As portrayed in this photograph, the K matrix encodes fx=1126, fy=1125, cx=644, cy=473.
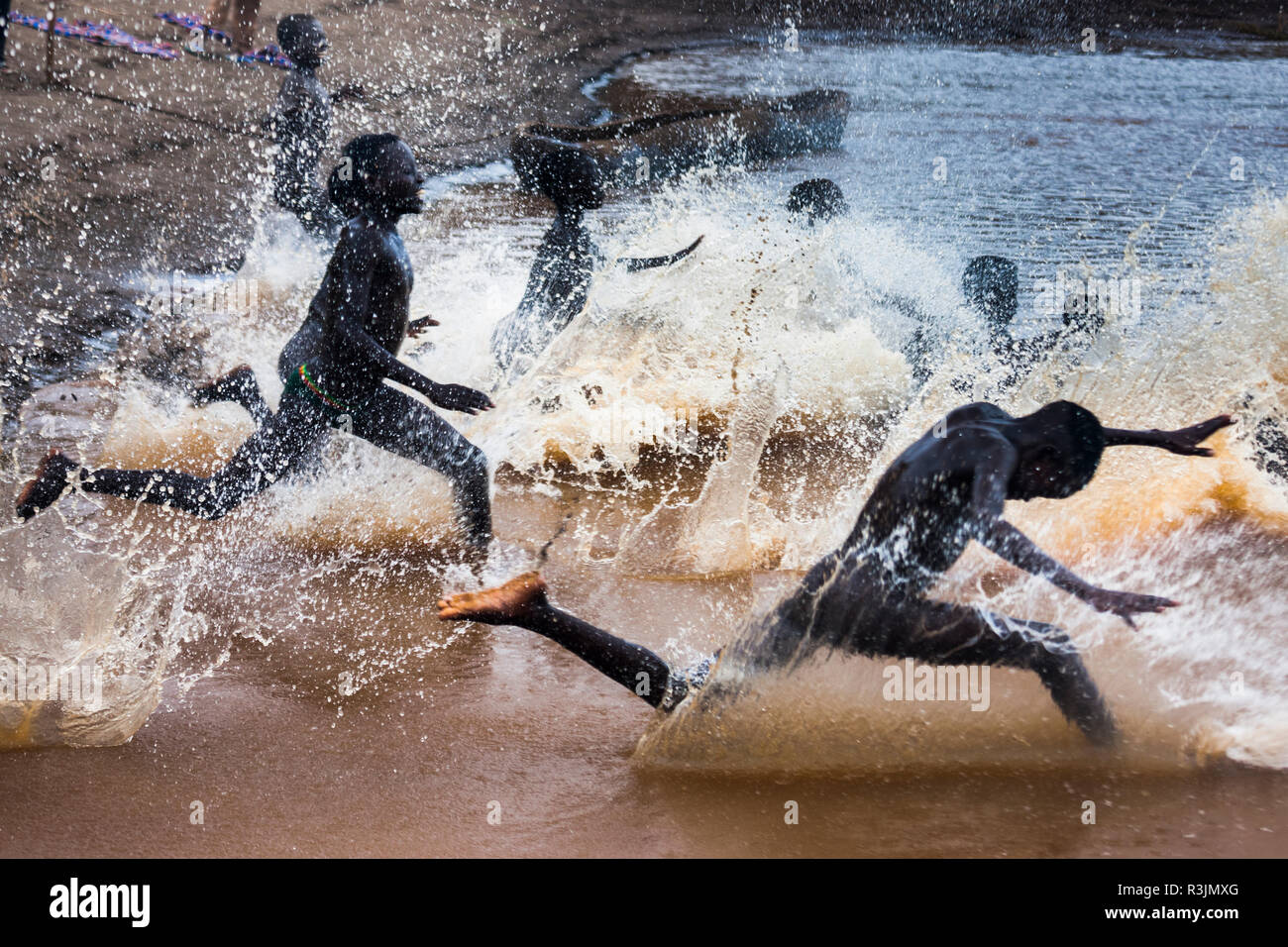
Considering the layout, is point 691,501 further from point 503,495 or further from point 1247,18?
point 1247,18

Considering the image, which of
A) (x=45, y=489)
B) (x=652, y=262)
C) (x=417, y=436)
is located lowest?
(x=45, y=489)

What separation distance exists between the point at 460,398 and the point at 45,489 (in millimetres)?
1572

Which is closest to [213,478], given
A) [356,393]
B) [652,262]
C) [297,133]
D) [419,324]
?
[356,393]

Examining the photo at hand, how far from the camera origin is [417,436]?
403 cm

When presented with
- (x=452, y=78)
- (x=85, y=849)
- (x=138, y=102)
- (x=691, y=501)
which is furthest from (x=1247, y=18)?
(x=85, y=849)

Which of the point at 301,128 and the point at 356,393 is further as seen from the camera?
the point at 301,128

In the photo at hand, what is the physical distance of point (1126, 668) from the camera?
332 cm

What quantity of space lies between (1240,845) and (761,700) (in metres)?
1.22

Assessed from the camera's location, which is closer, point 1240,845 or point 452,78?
point 1240,845

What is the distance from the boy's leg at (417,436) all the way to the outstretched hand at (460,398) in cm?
23

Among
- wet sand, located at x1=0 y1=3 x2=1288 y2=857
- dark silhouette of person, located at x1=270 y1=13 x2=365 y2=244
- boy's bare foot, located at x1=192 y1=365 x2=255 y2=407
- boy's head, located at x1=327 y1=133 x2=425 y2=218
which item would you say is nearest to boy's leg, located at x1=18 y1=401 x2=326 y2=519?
wet sand, located at x1=0 y1=3 x2=1288 y2=857

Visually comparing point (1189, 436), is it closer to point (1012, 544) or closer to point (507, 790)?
point (1012, 544)

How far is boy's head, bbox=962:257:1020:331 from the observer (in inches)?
222

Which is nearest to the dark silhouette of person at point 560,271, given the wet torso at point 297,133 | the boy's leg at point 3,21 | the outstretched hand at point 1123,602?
the wet torso at point 297,133
